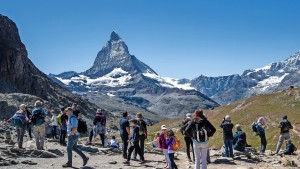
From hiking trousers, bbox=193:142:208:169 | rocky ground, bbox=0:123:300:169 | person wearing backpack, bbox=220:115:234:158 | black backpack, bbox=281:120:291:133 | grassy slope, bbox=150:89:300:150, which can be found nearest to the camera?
hiking trousers, bbox=193:142:208:169

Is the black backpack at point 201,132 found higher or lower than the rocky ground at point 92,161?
higher

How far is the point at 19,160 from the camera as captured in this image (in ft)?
72.5

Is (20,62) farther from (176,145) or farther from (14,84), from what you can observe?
(176,145)

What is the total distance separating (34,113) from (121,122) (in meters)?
5.79

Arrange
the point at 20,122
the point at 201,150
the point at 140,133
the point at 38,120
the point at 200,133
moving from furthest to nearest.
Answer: the point at 140,133 < the point at 20,122 < the point at 38,120 < the point at 201,150 < the point at 200,133

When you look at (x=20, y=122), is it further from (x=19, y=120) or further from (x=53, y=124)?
(x=53, y=124)

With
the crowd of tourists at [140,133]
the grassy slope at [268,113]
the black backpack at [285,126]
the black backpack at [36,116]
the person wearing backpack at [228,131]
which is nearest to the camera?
the crowd of tourists at [140,133]

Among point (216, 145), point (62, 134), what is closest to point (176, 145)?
point (62, 134)

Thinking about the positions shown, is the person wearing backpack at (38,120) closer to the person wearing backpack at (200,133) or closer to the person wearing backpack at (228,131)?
the person wearing backpack at (200,133)

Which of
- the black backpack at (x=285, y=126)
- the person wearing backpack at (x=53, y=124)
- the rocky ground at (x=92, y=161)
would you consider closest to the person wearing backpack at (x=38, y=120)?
the rocky ground at (x=92, y=161)

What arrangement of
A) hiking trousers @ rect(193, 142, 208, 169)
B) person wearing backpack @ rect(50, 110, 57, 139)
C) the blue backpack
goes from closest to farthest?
hiking trousers @ rect(193, 142, 208, 169)
the blue backpack
person wearing backpack @ rect(50, 110, 57, 139)

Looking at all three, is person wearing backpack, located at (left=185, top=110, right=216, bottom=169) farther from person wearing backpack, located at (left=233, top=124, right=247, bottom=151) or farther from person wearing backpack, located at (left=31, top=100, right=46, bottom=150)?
person wearing backpack, located at (left=233, top=124, right=247, bottom=151)

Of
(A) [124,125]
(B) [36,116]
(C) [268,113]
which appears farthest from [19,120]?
(C) [268,113]

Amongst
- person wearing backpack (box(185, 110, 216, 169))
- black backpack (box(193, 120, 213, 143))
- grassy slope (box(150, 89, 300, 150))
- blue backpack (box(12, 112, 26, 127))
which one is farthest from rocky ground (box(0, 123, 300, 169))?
grassy slope (box(150, 89, 300, 150))
